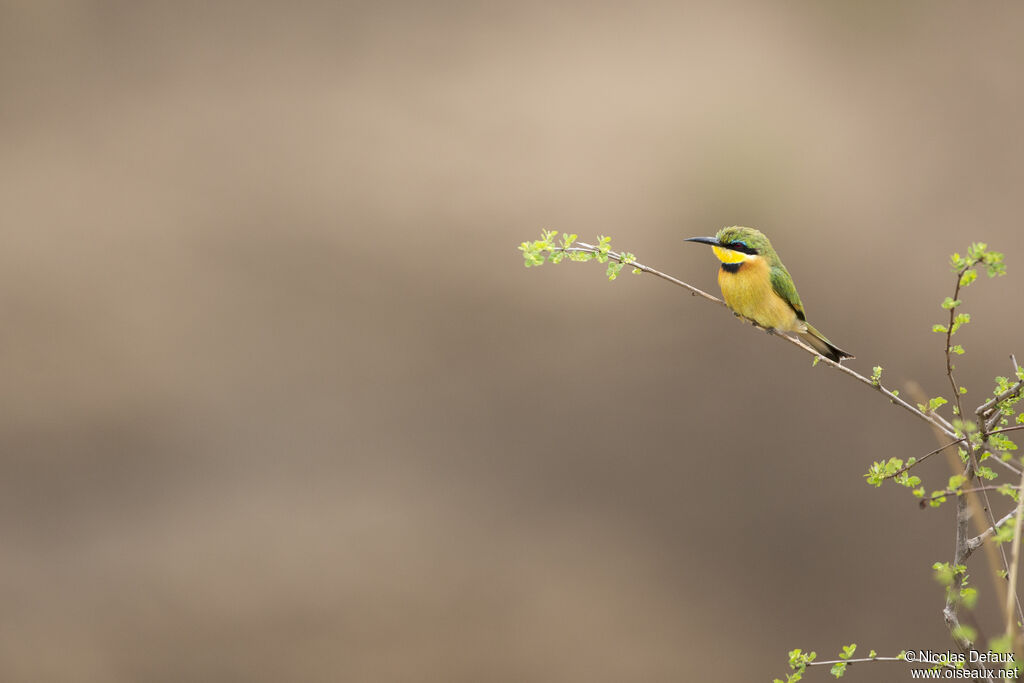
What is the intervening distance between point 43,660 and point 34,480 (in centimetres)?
80

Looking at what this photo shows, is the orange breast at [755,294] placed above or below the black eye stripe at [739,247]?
below

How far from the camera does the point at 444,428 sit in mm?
4184

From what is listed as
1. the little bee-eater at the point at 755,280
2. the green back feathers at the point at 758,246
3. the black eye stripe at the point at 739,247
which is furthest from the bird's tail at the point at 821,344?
the black eye stripe at the point at 739,247

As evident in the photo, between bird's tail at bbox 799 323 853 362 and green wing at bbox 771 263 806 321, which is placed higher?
green wing at bbox 771 263 806 321

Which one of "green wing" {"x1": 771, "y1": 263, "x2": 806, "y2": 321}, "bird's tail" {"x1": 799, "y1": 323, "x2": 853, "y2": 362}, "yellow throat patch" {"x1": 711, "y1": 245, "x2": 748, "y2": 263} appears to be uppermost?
"yellow throat patch" {"x1": 711, "y1": 245, "x2": 748, "y2": 263}

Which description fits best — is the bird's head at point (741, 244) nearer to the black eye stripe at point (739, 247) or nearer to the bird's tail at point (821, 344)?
the black eye stripe at point (739, 247)

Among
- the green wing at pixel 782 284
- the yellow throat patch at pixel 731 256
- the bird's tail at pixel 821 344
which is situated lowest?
the bird's tail at pixel 821 344

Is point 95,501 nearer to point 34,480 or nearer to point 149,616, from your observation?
point 34,480

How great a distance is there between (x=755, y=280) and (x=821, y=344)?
9.8 inches

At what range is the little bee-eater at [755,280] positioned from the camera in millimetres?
1710

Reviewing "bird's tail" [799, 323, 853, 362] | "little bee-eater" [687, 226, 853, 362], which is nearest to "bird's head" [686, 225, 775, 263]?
"little bee-eater" [687, 226, 853, 362]

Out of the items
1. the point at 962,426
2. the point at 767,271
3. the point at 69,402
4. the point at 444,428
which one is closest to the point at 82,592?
the point at 69,402

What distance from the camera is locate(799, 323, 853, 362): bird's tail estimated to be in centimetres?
174

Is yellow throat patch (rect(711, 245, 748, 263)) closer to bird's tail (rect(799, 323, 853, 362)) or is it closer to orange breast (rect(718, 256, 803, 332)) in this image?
orange breast (rect(718, 256, 803, 332))
